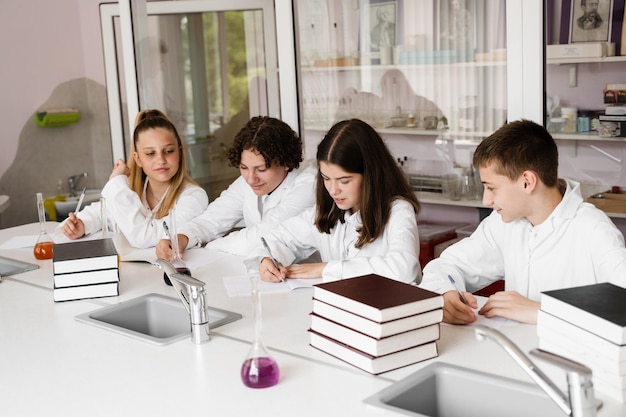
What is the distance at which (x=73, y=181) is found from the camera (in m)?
5.30

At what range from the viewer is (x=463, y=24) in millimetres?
3838

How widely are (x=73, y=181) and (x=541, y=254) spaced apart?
384 centimetres

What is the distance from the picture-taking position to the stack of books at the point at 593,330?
4.68 ft

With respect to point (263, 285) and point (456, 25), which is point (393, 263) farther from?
point (456, 25)

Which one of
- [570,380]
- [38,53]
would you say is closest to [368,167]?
[570,380]

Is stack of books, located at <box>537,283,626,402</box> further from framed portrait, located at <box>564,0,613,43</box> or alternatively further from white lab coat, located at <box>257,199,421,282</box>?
framed portrait, located at <box>564,0,613,43</box>

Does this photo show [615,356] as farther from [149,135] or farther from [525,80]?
[149,135]

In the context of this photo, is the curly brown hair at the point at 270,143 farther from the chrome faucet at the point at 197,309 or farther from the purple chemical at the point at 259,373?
the purple chemical at the point at 259,373

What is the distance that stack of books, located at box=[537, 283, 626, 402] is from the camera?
1.43 metres

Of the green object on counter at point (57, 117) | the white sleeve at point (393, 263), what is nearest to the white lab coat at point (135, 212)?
the white sleeve at point (393, 263)

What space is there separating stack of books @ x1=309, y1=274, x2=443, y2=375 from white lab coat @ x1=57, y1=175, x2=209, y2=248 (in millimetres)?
1470

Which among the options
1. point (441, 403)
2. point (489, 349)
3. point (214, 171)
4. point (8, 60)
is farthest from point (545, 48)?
point (8, 60)

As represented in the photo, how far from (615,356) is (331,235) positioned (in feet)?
4.73

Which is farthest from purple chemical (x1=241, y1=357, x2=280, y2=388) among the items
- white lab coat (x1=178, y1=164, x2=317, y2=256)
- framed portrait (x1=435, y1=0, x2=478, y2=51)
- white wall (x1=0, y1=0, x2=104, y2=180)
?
white wall (x1=0, y1=0, x2=104, y2=180)
